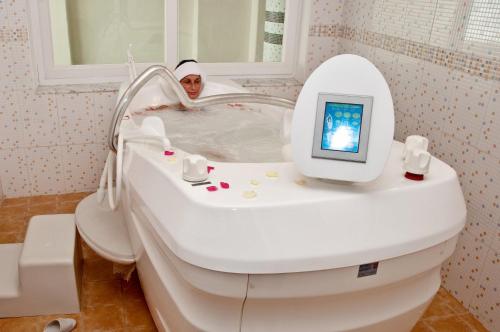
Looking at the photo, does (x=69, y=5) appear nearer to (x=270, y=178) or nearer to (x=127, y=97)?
(x=127, y=97)

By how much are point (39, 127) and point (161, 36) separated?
2.76ft

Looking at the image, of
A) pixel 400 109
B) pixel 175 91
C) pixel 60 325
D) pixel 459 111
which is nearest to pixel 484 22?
pixel 459 111

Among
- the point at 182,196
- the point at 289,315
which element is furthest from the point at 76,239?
the point at 289,315

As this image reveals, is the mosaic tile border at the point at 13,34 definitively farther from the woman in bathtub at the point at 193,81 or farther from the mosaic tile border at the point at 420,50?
the mosaic tile border at the point at 420,50

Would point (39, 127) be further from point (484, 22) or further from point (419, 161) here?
point (484, 22)

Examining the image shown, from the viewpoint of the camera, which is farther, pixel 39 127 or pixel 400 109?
pixel 39 127

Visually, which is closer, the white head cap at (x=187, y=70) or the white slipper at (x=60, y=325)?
the white slipper at (x=60, y=325)

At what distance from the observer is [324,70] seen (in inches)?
43.6

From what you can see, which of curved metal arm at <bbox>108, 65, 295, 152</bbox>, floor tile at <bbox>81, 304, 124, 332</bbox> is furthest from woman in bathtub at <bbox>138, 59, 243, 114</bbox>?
floor tile at <bbox>81, 304, 124, 332</bbox>

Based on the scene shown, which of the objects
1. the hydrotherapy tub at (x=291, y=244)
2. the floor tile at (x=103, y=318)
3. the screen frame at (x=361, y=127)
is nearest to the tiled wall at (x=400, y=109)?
the hydrotherapy tub at (x=291, y=244)

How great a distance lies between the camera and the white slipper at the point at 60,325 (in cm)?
160

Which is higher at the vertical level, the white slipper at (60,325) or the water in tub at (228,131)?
the water in tub at (228,131)

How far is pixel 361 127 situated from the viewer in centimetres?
108

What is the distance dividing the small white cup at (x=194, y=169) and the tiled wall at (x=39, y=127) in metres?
1.56
